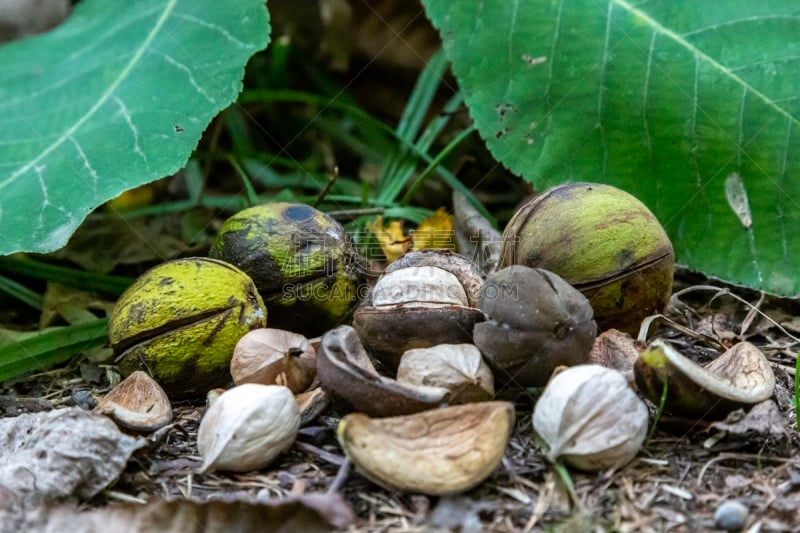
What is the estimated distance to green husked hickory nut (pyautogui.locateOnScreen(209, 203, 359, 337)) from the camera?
7.26 ft

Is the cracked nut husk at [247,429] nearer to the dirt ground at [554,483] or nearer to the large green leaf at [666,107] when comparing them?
the dirt ground at [554,483]

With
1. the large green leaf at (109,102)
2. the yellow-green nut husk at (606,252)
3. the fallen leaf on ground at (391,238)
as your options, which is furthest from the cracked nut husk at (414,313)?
the large green leaf at (109,102)

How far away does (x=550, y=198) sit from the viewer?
7.05 feet

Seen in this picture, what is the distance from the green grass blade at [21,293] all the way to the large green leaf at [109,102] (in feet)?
1.44

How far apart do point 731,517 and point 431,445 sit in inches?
22.8

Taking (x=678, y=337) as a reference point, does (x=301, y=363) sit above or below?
above

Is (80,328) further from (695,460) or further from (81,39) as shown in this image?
(695,460)

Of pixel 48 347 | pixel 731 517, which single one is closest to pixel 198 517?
pixel 731 517

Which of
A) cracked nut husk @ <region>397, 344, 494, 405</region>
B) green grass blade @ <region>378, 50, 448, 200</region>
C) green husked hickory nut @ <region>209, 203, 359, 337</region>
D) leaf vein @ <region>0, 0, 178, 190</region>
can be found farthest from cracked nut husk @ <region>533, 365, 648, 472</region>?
leaf vein @ <region>0, 0, 178, 190</region>

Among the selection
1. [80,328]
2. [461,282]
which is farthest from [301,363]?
[80,328]

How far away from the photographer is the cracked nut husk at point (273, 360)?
6.28 feet

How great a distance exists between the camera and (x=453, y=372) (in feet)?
5.82

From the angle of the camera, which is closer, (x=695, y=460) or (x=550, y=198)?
(x=695, y=460)

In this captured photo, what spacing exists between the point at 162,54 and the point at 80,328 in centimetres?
105
